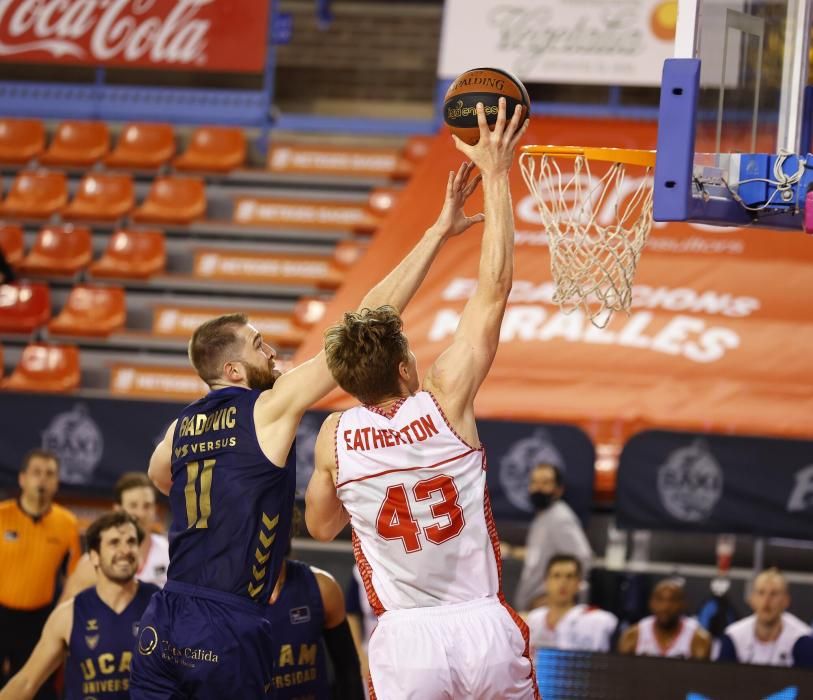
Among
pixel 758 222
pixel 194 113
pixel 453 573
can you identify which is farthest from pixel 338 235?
pixel 453 573

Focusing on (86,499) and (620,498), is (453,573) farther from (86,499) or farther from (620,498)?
(86,499)

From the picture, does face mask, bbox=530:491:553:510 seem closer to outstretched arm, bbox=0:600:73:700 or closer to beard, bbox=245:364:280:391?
outstretched arm, bbox=0:600:73:700

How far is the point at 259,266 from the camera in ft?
44.5

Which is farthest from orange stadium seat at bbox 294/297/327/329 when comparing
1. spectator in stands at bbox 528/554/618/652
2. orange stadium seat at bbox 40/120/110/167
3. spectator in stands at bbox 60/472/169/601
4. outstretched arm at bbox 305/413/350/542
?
outstretched arm at bbox 305/413/350/542

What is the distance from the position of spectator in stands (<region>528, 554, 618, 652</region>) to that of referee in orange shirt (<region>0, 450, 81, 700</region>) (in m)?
3.15

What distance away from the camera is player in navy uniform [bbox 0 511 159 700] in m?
6.09

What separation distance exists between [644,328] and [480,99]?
6.86 m

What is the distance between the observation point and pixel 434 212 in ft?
41.4

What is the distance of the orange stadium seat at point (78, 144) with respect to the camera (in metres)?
14.4

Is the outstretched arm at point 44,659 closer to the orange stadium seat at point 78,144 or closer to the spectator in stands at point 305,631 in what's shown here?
the spectator in stands at point 305,631

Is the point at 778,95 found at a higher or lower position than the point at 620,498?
higher

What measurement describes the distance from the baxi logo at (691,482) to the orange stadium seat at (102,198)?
676 centimetres

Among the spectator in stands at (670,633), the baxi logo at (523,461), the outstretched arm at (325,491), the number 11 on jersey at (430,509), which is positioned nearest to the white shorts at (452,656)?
the number 11 on jersey at (430,509)

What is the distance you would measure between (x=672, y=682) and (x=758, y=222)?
8.15 feet
